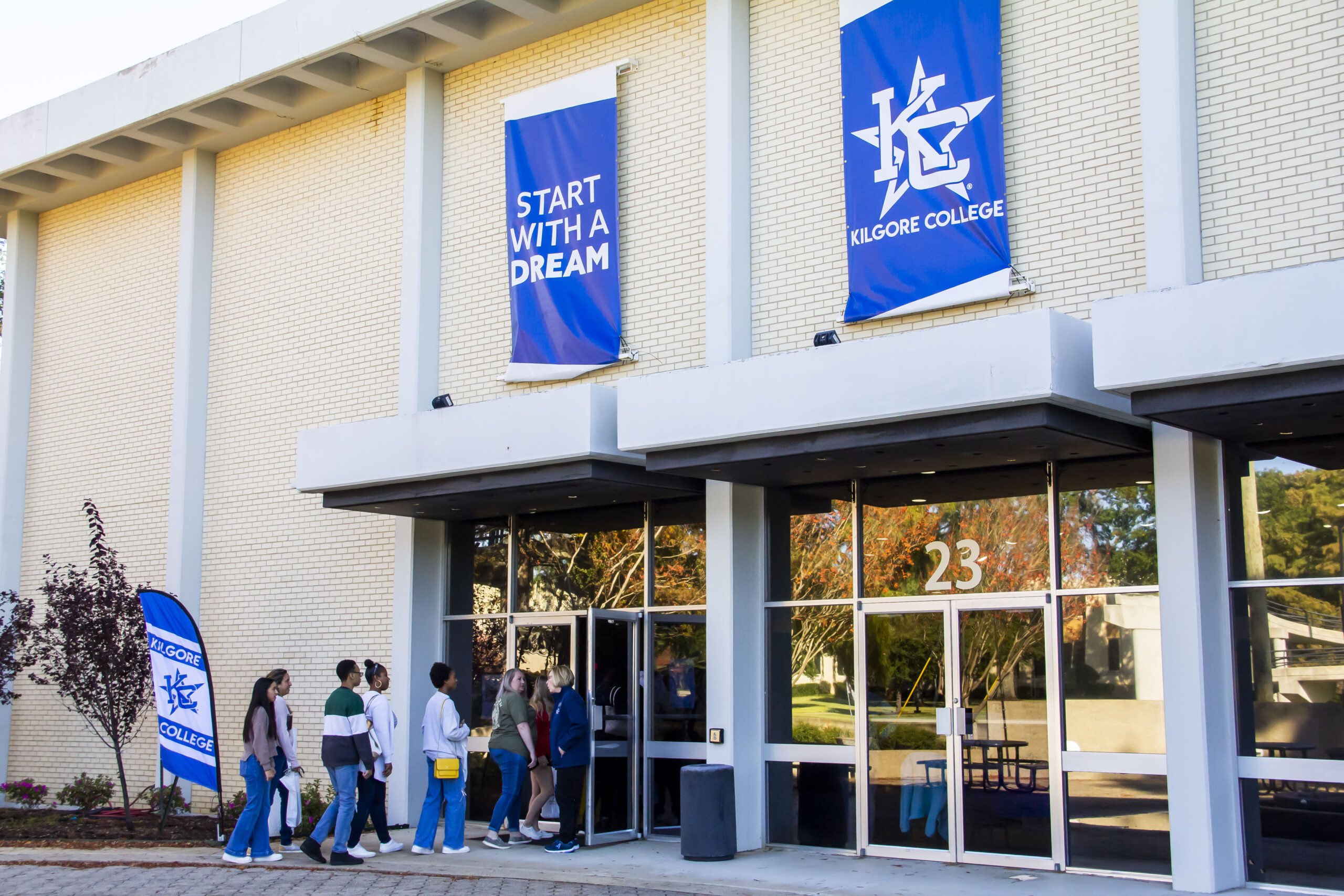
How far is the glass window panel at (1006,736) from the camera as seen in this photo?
10.6 metres

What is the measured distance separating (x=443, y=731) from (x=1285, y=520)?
24.6 feet

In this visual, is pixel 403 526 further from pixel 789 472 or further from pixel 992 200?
pixel 992 200

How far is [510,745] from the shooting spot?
1214 centimetres

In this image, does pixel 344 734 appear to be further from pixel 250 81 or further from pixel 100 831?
pixel 250 81

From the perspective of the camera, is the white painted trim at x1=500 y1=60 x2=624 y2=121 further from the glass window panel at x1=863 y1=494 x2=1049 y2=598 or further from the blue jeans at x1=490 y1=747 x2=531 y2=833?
the blue jeans at x1=490 y1=747 x2=531 y2=833

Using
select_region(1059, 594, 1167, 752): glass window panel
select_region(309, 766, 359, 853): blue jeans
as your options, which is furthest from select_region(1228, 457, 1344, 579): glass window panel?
select_region(309, 766, 359, 853): blue jeans

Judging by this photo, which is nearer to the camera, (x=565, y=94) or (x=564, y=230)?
(x=564, y=230)

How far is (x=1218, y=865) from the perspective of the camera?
9.31 metres

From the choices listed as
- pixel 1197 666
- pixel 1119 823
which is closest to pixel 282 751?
pixel 1119 823

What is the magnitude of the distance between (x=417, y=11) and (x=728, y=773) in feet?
30.0

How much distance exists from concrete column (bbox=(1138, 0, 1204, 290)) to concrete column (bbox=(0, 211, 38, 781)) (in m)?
16.7

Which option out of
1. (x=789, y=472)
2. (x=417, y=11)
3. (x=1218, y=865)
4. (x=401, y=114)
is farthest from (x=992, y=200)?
(x=401, y=114)

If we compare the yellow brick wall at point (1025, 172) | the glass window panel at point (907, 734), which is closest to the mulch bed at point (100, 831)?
the glass window panel at point (907, 734)

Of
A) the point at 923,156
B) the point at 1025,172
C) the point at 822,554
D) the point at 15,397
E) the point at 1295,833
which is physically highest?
the point at 923,156
